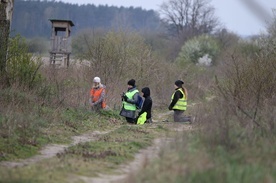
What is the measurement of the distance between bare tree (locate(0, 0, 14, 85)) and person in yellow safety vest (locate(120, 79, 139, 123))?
438cm

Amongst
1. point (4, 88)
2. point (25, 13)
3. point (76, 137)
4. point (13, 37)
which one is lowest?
point (76, 137)

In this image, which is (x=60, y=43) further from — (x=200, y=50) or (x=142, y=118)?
(x=200, y=50)

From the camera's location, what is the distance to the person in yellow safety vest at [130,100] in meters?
18.3

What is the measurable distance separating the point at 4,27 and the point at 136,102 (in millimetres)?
5413

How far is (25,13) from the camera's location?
77.2 meters

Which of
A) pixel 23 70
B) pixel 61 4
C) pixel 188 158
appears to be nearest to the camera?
pixel 188 158

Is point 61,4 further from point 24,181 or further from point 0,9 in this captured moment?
point 24,181

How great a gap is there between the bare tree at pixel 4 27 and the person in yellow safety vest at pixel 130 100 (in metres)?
4.38

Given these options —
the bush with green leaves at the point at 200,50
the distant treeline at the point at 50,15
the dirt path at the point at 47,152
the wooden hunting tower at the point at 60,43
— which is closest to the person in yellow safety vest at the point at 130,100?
the dirt path at the point at 47,152

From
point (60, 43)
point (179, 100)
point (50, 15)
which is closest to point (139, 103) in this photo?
point (179, 100)

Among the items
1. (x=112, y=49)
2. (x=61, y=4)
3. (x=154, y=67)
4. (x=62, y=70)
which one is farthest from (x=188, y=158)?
(x=61, y=4)

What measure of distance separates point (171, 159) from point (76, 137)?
693 centimetres

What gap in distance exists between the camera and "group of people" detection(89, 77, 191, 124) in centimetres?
1831

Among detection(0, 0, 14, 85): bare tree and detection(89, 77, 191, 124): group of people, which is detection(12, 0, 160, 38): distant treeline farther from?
detection(0, 0, 14, 85): bare tree
